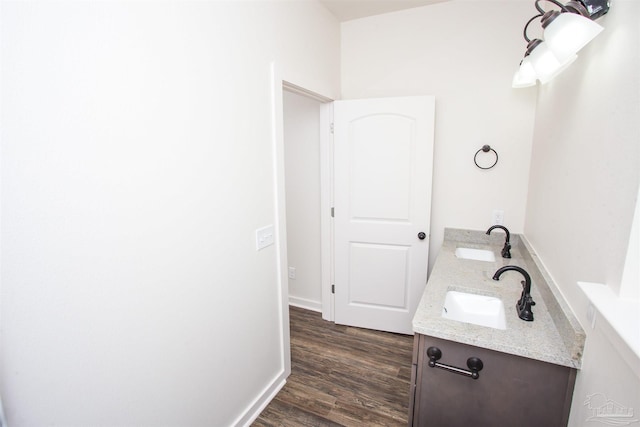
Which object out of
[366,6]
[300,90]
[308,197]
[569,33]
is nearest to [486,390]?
[569,33]

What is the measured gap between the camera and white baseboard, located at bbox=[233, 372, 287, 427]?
1.75 m

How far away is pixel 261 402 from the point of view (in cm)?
189

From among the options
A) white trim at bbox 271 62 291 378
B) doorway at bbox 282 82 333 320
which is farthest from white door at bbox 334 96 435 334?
white trim at bbox 271 62 291 378

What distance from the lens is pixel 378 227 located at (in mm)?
2625

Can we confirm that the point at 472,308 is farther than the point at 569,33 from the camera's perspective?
Yes

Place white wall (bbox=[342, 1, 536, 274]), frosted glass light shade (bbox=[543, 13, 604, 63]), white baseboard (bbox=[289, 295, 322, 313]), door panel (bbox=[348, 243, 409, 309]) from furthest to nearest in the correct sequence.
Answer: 1. white baseboard (bbox=[289, 295, 322, 313])
2. door panel (bbox=[348, 243, 409, 309])
3. white wall (bbox=[342, 1, 536, 274])
4. frosted glass light shade (bbox=[543, 13, 604, 63])

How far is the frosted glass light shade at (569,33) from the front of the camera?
0.99 m

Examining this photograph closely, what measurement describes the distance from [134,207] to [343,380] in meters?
1.75

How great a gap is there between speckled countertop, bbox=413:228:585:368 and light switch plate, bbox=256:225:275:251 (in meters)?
0.90

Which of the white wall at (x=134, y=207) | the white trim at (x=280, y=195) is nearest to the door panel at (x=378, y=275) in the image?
the white trim at (x=280, y=195)

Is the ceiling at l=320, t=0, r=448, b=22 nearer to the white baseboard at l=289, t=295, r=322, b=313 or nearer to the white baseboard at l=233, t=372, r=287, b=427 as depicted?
the white baseboard at l=289, t=295, r=322, b=313

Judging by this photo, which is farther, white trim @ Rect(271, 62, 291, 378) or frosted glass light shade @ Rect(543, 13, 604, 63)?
white trim @ Rect(271, 62, 291, 378)

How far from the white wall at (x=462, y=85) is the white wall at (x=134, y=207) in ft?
3.62

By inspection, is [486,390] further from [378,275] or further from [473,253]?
[378,275]
